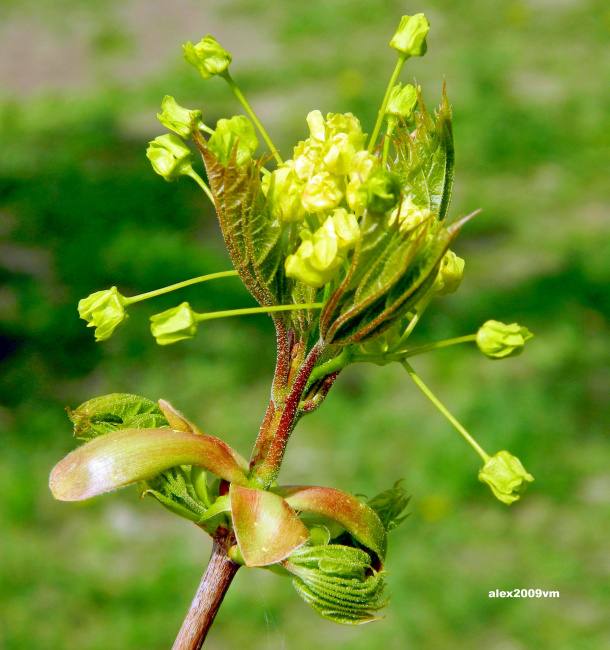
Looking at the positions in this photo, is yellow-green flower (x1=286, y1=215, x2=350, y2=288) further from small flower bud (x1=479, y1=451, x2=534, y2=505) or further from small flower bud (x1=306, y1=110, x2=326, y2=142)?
small flower bud (x1=479, y1=451, x2=534, y2=505)

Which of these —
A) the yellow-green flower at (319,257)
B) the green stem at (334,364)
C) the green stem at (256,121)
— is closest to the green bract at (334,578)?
the green stem at (334,364)

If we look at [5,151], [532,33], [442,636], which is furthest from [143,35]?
[442,636]

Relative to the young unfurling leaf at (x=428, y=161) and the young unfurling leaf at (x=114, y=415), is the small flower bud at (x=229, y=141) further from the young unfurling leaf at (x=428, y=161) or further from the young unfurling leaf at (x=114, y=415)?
the young unfurling leaf at (x=114, y=415)

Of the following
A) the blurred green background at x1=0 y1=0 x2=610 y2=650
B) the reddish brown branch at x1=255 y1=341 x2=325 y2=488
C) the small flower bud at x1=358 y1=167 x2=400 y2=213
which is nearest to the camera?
the small flower bud at x1=358 y1=167 x2=400 y2=213

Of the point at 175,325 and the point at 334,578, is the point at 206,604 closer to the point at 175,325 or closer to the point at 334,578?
the point at 334,578

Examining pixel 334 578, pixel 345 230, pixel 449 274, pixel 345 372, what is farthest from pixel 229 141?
pixel 345 372

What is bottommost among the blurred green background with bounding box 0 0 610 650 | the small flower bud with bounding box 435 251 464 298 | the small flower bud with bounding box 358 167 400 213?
the blurred green background with bounding box 0 0 610 650

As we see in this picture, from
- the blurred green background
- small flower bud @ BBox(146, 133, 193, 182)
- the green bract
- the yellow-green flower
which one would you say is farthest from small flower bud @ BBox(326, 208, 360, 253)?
the blurred green background
